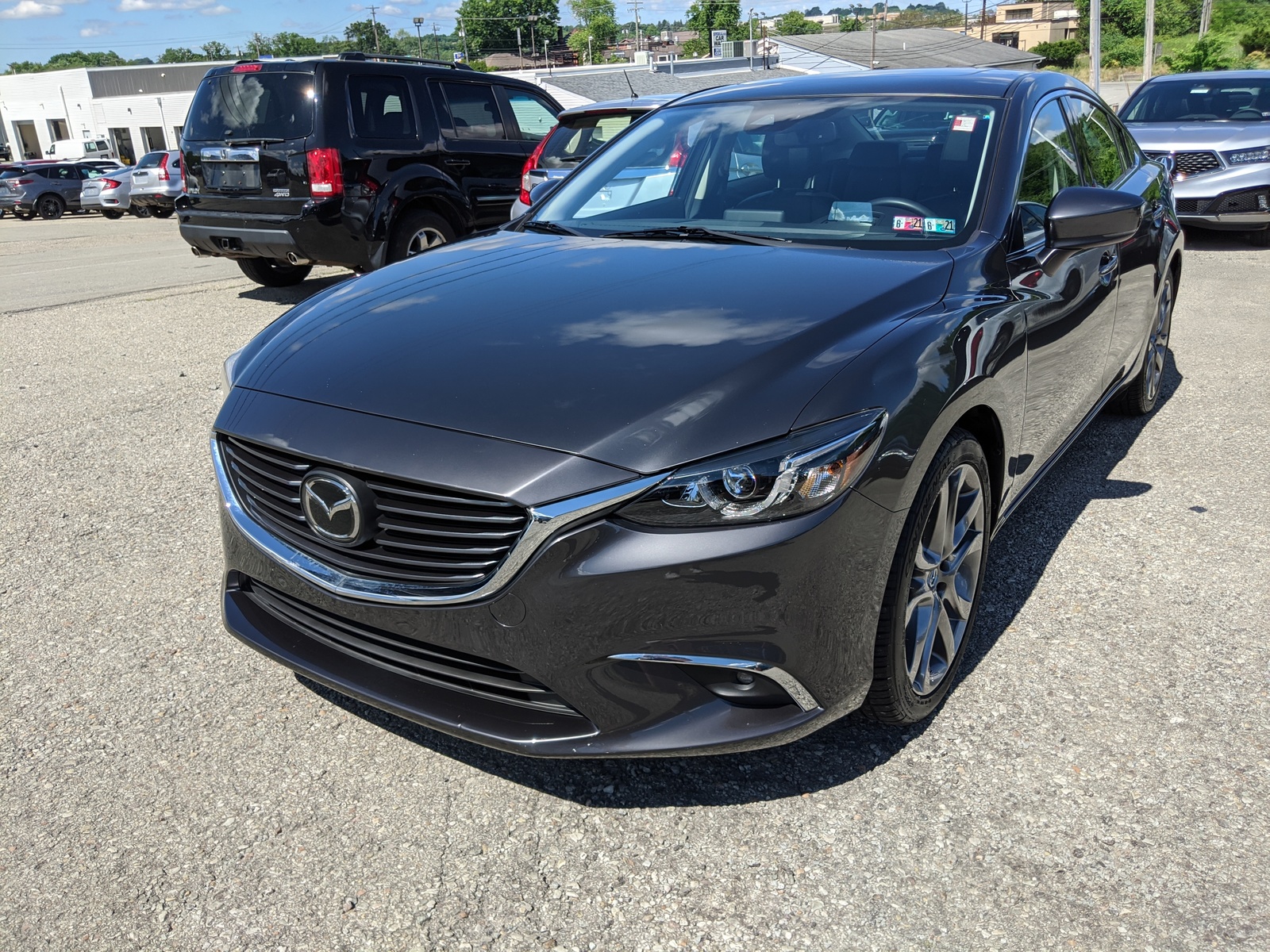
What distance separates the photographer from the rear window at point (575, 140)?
348 inches

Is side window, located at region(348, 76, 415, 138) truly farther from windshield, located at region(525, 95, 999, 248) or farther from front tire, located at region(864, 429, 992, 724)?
front tire, located at region(864, 429, 992, 724)

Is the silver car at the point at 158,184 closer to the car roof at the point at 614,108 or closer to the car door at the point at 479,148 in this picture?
the car door at the point at 479,148

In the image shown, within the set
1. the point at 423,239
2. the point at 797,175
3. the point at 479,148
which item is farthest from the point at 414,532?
the point at 479,148

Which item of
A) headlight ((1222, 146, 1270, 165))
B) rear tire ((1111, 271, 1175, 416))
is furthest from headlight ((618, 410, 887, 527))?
headlight ((1222, 146, 1270, 165))

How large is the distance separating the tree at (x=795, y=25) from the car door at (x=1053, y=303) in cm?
13154

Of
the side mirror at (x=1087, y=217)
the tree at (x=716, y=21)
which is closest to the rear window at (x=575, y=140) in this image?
the side mirror at (x=1087, y=217)

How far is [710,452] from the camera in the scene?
2.09 m

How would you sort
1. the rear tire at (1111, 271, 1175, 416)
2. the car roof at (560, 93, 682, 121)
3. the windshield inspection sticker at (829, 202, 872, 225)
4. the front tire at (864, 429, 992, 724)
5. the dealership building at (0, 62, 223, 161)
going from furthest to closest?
the dealership building at (0, 62, 223, 161) < the car roof at (560, 93, 682, 121) < the rear tire at (1111, 271, 1175, 416) < the windshield inspection sticker at (829, 202, 872, 225) < the front tire at (864, 429, 992, 724)

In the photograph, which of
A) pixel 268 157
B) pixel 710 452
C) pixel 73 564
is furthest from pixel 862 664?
pixel 268 157

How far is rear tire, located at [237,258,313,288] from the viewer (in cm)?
993

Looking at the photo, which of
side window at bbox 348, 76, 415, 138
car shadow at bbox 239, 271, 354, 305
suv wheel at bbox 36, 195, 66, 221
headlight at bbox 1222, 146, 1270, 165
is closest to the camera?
side window at bbox 348, 76, 415, 138

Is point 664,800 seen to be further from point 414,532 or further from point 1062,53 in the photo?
point 1062,53

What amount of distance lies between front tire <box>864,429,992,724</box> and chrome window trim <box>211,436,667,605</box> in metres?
0.72

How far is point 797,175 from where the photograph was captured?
11.5 ft
